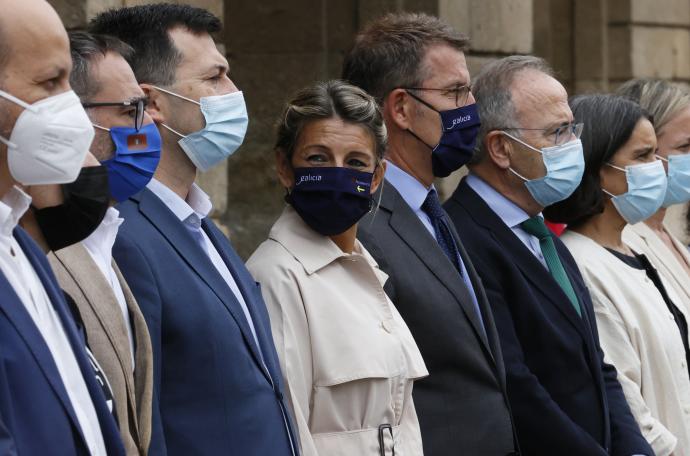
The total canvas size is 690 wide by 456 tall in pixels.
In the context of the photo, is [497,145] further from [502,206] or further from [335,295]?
[335,295]

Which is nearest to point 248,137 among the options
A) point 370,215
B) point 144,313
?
point 370,215

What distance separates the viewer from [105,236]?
3527 mm

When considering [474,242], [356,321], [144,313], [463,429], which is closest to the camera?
[144,313]

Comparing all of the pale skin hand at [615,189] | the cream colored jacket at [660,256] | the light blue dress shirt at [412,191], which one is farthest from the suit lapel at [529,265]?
the cream colored jacket at [660,256]

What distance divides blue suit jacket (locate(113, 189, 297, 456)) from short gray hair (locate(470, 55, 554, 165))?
1883 mm

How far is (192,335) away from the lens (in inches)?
145

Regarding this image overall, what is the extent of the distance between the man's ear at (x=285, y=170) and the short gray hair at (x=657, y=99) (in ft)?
8.58

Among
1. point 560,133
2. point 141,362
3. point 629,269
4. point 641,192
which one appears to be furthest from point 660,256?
point 141,362

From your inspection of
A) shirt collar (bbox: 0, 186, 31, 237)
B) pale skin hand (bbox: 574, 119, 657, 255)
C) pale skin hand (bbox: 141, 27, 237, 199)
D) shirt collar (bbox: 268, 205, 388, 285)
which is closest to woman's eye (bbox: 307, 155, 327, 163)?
shirt collar (bbox: 268, 205, 388, 285)

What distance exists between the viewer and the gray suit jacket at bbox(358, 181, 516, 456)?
15.0 ft

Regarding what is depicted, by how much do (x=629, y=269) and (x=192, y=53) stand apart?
2.28 metres

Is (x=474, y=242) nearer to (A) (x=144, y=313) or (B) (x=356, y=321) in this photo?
(B) (x=356, y=321)

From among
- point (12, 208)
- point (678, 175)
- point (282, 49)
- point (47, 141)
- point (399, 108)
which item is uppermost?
point (47, 141)

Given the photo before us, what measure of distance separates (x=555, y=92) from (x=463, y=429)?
5.13 feet
